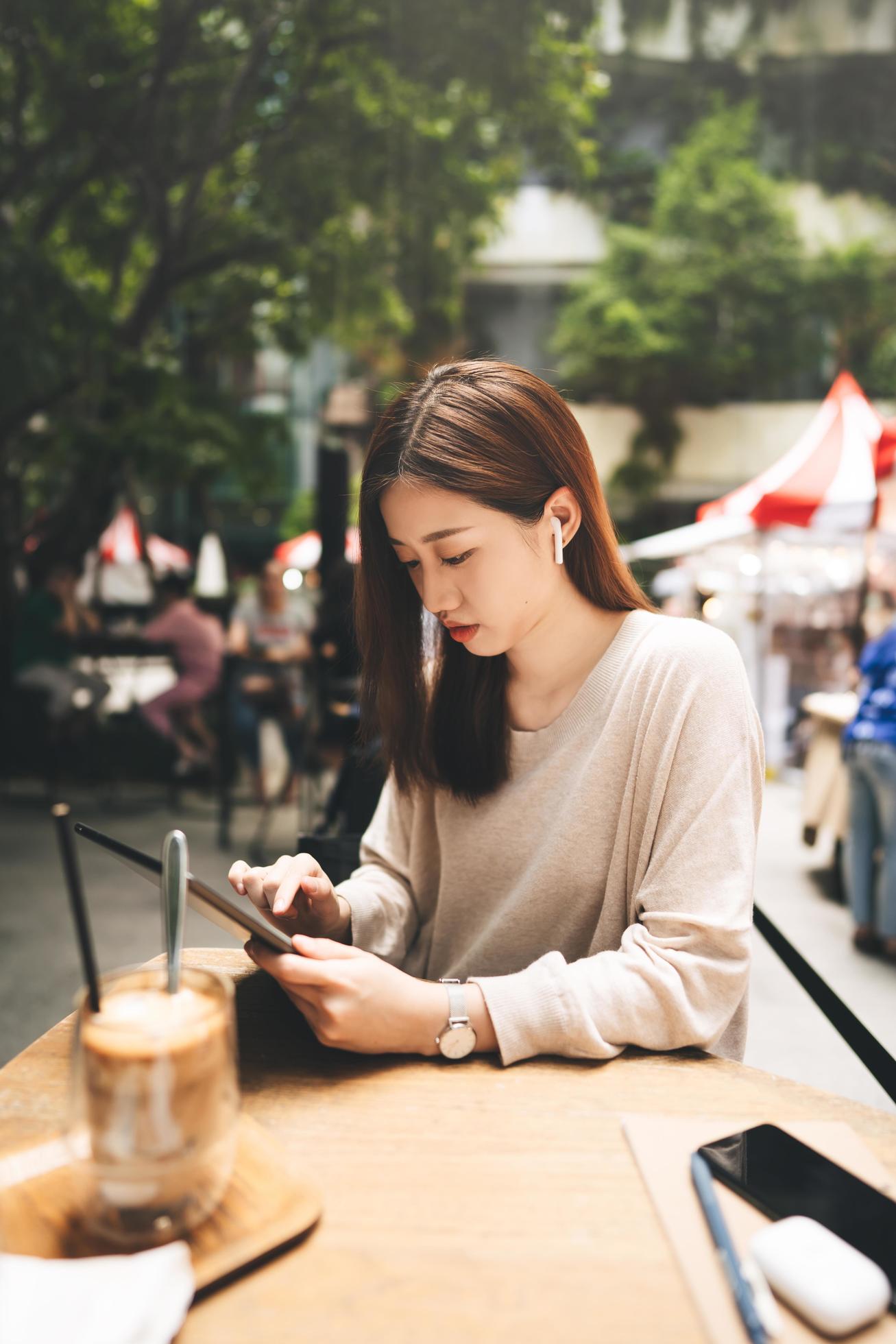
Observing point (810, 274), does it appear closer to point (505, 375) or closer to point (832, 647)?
point (832, 647)

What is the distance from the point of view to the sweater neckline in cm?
119

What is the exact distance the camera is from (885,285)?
8906 mm

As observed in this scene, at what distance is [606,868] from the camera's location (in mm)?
1162

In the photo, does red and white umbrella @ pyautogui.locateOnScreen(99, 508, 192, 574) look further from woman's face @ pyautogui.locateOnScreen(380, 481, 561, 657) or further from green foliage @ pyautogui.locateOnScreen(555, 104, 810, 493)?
woman's face @ pyautogui.locateOnScreen(380, 481, 561, 657)

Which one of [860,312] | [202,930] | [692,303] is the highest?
[692,303]

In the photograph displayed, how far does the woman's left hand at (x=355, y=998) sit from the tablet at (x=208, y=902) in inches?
0.9

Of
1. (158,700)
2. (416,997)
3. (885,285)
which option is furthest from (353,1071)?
(885,285)

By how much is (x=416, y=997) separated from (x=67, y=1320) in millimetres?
406

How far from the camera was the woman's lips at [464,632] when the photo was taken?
117 cm

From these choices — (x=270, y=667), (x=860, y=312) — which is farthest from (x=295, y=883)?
(x=860, y=312)

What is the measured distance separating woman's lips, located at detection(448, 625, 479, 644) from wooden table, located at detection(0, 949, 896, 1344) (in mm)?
483

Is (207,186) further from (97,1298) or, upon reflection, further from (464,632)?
(97,1298)

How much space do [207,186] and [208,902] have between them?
7.71 metres

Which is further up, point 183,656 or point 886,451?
point 886,451
